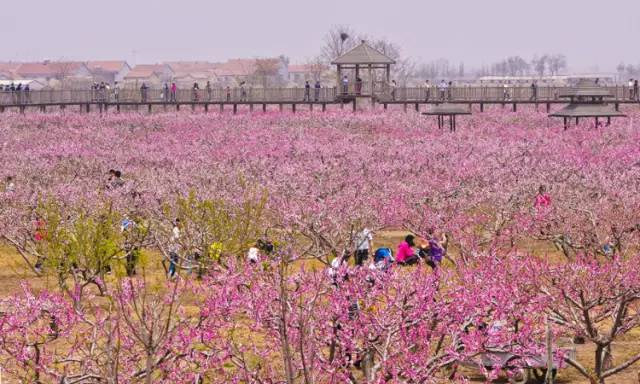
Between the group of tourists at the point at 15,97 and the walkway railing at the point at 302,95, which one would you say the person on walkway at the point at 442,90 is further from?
the group of tourists at the point at 15,97

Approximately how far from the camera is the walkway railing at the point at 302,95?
72.9 meters

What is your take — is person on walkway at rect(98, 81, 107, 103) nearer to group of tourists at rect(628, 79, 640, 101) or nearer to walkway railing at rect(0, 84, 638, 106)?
walkway railing at rect(0, 84, 638, 106)

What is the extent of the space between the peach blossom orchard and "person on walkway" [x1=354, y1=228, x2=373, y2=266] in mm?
480

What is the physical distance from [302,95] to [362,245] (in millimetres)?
53196

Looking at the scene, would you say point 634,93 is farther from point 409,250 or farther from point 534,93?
point 409,250

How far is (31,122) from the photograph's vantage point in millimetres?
69812

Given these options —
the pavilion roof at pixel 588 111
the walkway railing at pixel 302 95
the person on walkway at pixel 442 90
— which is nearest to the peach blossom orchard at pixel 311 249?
the pavilion roof at pixel 588 111

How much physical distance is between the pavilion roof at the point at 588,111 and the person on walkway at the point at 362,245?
27.4 metres

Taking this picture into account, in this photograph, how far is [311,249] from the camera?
27.2 metres

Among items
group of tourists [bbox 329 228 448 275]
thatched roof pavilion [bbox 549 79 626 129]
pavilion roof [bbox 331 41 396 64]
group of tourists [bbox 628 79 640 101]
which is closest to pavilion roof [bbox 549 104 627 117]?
thatched roof pavilion [bbox 549 79 626 129]

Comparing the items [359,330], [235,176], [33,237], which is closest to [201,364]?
[359,330]

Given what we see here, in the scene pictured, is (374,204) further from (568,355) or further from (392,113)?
(392,113)

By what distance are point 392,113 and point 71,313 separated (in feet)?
180

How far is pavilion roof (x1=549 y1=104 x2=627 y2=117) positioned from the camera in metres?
51.0
